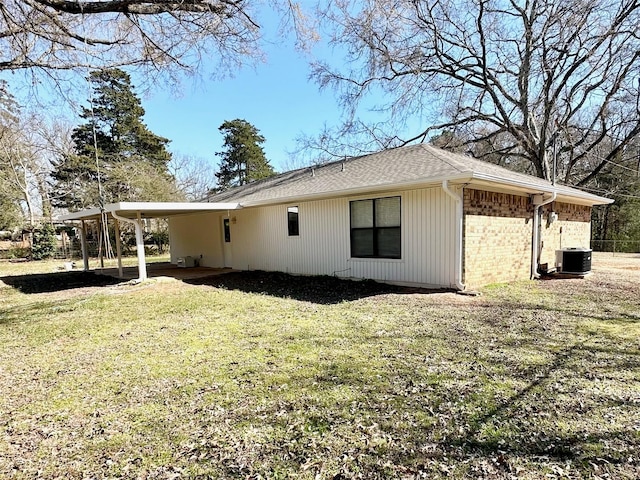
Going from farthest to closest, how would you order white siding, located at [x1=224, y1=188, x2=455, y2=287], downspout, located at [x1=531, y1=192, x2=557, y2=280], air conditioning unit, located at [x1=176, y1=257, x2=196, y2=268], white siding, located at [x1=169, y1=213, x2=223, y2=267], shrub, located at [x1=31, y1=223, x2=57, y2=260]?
shrub, located at [x1=31, y1=223, x2=57, y2=260] → air conditioning unit, located at [x1=176, y1=257, x2=196, y2=268] → white siding, located at [x1=169, y1=213, x2=223, y2=267] → downspout, located at [x1=531, y1=192, x2=557, y2=280] → white siding, located at [x1=224, y1=188, x2=455, y2=287]

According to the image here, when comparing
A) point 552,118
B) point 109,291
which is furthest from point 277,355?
point 552,118

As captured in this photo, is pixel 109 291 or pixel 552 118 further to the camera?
pixel 552 118

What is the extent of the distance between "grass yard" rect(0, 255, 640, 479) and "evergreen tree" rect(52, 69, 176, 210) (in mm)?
17796

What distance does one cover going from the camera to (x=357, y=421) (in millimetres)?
2578

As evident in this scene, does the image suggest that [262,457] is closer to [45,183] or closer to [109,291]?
[109,291]

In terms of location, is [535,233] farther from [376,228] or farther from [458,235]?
[376,228]

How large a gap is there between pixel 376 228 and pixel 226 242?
7.10m

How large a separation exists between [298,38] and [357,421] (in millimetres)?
6354

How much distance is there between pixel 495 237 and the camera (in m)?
7.80

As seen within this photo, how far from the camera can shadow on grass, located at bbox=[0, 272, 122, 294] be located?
981cm

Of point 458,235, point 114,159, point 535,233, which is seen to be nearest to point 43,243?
point 114,159

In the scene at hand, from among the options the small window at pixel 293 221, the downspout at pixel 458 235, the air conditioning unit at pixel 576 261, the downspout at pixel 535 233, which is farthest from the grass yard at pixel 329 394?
the small window at pixel 293 221

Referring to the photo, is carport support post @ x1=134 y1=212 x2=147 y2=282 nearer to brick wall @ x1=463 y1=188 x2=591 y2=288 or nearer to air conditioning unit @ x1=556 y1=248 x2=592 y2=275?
brick wall @ x1=463 y1=188 x2=591 y2=288

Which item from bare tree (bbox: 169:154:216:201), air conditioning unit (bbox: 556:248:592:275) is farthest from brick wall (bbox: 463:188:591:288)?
bare tree (bbox: 169:154:216:201)
